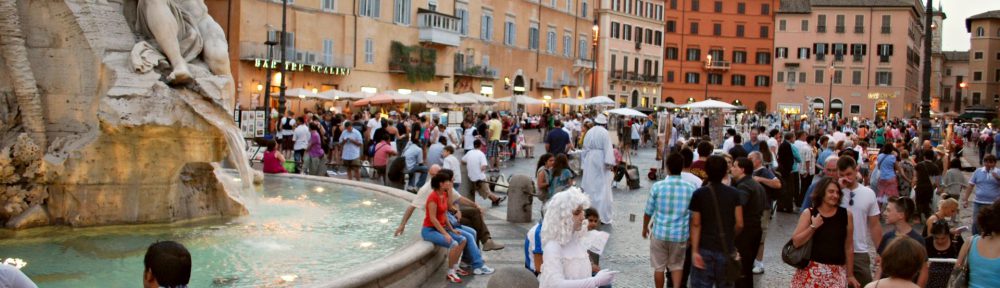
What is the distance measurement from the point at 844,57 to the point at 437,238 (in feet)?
238

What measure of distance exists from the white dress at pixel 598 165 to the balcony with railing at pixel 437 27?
30470 millimetres

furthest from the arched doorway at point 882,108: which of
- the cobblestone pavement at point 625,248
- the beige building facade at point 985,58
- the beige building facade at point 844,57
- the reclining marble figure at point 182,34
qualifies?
the reclining marble figure at point 182,34

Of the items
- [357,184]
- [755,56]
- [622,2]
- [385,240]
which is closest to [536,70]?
[622,2]

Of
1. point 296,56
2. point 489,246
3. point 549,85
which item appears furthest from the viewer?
point 549,85

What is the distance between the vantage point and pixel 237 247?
28.4ft

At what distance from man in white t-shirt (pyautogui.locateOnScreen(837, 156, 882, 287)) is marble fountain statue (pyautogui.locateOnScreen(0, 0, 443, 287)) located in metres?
3.56

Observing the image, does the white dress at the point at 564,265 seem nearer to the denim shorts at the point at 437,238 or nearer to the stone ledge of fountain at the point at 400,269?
the stone ledge of fountain at the point at 400,269

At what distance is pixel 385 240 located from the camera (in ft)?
30.9

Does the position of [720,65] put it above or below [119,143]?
above

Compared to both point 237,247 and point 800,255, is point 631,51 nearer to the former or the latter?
point 237,247

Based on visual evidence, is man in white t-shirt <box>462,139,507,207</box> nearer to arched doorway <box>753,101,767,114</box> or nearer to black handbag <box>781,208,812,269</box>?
black handbag <box>781,208,812,269</box>

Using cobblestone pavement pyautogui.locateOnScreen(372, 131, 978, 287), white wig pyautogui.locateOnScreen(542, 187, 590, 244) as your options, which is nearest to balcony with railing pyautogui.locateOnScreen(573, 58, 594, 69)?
cobblestone pavement pyautogui.locateOnScreen(372, 131, 978, 287)

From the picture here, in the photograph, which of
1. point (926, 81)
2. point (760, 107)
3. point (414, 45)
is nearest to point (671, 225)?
point (926, 81)

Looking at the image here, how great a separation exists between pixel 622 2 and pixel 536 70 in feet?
46.2
